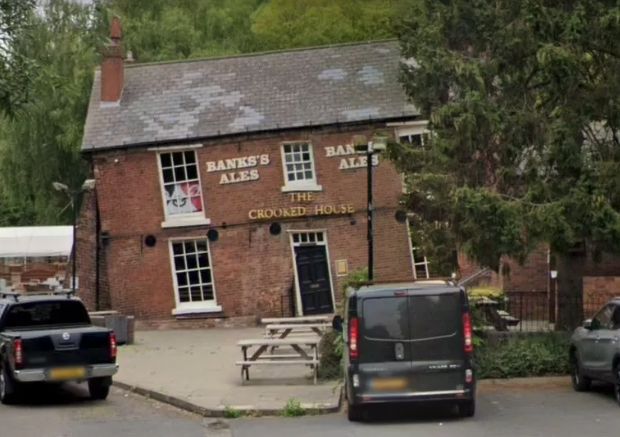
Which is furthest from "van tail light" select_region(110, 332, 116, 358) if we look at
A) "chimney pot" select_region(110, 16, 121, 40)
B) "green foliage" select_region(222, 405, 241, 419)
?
"chimney pot" select_region(110, 16, 121, 40)

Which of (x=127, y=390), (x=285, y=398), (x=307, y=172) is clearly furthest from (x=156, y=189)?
(x=285, y=398)

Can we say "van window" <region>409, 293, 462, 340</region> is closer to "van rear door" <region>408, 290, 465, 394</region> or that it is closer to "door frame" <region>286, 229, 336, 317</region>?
"van rear door" <region>408, 290, 465, 394</region>

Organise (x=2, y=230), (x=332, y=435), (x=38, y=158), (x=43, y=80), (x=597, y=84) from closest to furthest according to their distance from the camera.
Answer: (x=332, y=435) → (x=43, y=80) → (x=597, y=84) → (x=38, y=158) → (x=2, y=230)

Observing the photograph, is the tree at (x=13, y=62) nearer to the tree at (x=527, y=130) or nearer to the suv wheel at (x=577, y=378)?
the tree at (x=527, y=130)

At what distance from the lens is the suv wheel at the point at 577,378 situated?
1695cm

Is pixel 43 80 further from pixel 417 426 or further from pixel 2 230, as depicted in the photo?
pixel 2 230

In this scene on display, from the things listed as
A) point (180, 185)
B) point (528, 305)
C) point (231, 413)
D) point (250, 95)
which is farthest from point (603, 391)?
point (250, 95)

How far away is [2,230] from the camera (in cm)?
4966

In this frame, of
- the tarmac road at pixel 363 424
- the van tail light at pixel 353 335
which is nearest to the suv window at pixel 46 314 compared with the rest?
the tarmac road at pixel 363 424

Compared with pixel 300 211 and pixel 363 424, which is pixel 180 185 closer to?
pixel 300 211

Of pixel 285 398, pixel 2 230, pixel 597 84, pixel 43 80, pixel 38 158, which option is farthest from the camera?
pixel 2 230

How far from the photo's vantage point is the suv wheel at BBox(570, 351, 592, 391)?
55.6 ft

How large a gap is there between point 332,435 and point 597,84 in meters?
8.84

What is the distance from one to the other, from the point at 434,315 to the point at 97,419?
5371mm
